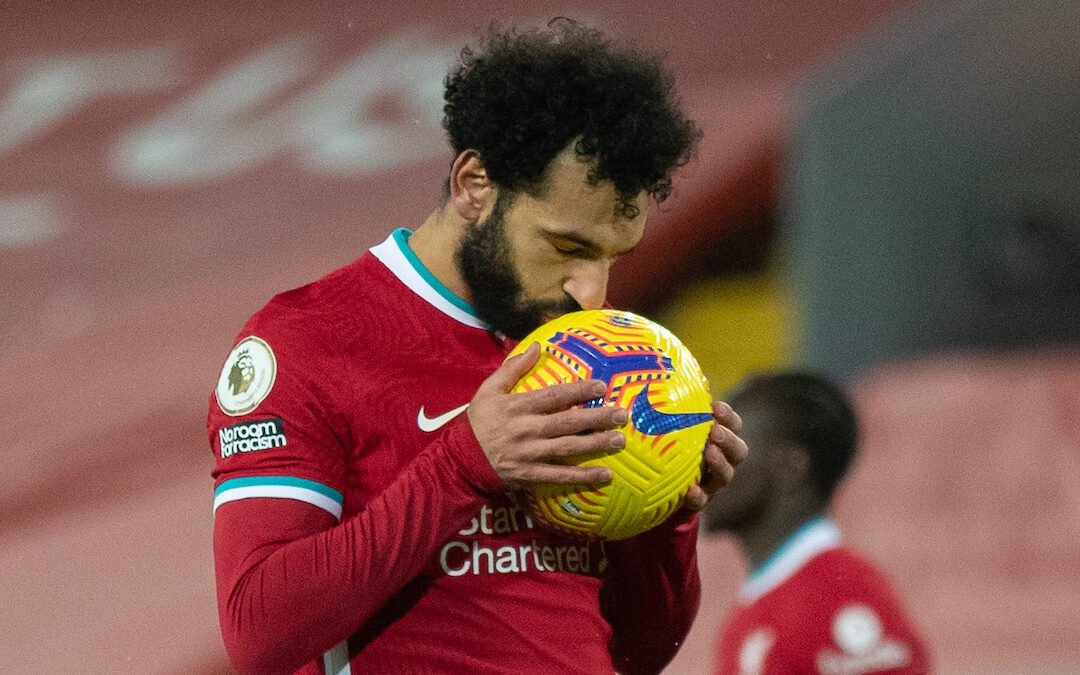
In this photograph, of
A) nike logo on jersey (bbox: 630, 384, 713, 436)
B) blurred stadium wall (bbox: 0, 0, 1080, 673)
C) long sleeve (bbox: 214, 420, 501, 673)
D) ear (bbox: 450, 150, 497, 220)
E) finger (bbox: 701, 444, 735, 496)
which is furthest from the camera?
blurred stadium wall (bbox: 0, 0, 1080, 673)

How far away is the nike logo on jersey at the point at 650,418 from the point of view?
1.74 metres

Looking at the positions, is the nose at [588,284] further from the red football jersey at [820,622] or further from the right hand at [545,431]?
the red football jersey at [820,622]

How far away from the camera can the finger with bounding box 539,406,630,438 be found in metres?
1.65

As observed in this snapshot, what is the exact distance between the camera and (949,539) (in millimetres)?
6375

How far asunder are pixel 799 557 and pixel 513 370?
2050 mm

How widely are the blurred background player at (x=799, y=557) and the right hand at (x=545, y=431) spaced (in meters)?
1.69

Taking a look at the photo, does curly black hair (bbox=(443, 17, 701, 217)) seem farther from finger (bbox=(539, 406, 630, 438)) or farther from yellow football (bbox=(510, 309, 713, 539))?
finger (bbox=(539, 406, 630, 438))

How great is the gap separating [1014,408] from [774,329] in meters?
1.31

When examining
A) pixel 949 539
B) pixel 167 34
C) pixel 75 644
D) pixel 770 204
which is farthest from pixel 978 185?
pixel 75 644

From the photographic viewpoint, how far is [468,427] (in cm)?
170

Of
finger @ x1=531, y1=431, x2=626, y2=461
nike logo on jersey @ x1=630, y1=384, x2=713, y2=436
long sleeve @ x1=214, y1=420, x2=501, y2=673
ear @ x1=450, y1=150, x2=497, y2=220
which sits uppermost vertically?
ear @ x1=450, y1=150, x2=497, y2=220

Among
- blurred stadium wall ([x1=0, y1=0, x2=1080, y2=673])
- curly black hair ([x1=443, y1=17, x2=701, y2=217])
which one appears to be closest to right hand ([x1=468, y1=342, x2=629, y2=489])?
Answer: curly black hair ([x1=443, y1=17, x2=701, y2=217])

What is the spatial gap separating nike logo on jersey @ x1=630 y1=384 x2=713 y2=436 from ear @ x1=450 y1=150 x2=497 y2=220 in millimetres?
441

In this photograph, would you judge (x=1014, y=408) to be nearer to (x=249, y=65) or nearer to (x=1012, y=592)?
(x=1012, y=592)
